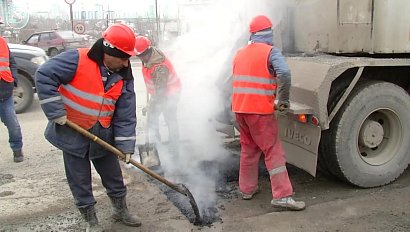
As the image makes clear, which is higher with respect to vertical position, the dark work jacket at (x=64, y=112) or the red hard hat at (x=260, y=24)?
the red hard hat at (x=260, y=24)

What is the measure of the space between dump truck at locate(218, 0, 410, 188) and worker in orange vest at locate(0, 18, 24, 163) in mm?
3284

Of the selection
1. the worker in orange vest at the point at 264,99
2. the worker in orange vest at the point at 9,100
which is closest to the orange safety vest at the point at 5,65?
the worker in orange vest at the point at 9,100

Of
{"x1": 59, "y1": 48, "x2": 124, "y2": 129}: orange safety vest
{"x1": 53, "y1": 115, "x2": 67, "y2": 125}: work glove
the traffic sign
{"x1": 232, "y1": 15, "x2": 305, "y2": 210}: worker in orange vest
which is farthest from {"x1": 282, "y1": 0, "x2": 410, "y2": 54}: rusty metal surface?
the traffic sign

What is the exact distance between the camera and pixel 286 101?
12.3ft

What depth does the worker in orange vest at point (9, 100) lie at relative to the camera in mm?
5406

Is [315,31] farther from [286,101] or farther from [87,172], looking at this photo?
[87,172]

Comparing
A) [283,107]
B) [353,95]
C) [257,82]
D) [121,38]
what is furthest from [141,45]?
[353,95]

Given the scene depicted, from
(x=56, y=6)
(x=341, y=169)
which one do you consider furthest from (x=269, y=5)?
(x=56, y=6)

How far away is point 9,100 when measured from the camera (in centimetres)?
555

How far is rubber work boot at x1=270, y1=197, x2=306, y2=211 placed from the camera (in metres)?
3.82

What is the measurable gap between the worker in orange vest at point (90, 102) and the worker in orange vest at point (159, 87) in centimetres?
166

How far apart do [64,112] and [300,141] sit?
2146 millimetres

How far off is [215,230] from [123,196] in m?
0.80

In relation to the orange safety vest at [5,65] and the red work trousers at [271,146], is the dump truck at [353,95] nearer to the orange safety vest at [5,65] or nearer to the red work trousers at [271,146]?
the red work trousers at [271,146]
